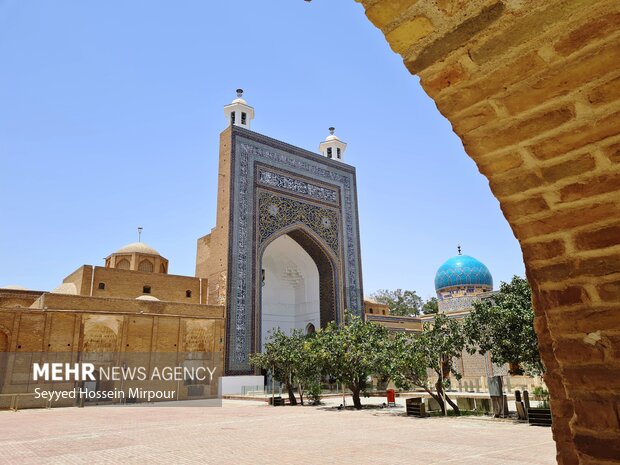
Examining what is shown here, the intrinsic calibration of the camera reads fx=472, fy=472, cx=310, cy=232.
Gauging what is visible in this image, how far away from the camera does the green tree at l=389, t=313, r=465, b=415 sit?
37.2ft

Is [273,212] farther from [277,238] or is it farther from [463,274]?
[463,274]

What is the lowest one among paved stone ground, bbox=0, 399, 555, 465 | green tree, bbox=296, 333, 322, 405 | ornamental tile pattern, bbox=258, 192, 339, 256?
paved stone ground, bbox=0, 399, 555, 465

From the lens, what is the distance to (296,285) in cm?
2631

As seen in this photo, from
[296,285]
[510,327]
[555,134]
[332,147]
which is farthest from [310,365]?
[332,147]

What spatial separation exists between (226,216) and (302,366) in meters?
8.25

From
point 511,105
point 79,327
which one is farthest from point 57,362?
point 511,105

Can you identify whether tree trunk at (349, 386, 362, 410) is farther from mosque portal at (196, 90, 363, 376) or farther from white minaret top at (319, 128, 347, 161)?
white minaret top at (319, 128, 347, 161)

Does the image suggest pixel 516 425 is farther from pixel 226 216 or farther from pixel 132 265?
pixel 132 265

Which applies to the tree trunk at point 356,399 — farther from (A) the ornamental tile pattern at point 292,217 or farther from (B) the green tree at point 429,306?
(B) the green tree at point 429,306

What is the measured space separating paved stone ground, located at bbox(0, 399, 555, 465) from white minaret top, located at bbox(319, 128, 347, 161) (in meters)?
18.6

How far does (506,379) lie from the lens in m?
17.7

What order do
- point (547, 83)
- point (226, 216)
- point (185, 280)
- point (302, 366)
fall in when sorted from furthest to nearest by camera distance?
1. point (185, 280)
2. point (226, 216)
3. point (302, 366)
4. point (547, 83)

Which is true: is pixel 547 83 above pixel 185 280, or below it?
below

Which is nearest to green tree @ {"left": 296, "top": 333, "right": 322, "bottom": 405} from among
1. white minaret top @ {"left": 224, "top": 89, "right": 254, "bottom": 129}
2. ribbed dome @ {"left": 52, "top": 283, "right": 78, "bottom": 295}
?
white minaret top @ {"left": 224, "top": 89, "right": 254, "bottom": 129}
